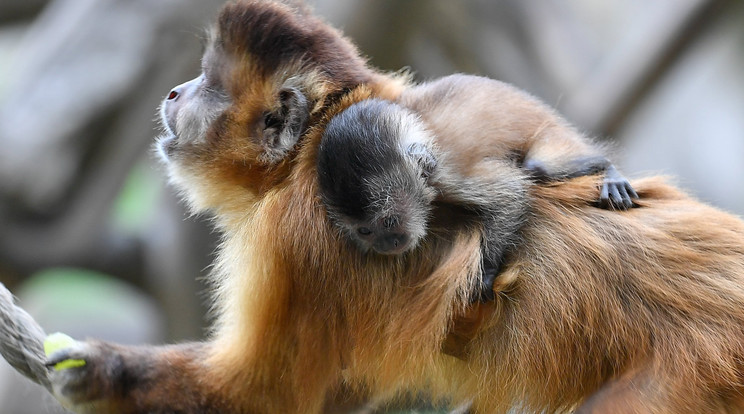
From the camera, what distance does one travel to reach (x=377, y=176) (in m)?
3.33

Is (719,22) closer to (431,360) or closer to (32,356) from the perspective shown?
(431,360)

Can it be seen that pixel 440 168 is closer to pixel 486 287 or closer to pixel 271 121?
pixel 486 287

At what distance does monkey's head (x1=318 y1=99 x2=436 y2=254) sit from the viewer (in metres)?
3.28

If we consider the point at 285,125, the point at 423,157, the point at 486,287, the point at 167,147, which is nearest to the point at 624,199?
the point at 486,287

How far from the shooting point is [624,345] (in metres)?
3.27

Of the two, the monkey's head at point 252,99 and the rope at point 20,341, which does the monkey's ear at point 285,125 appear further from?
the rope at point 20,341

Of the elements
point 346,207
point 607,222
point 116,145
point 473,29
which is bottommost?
point 607,222

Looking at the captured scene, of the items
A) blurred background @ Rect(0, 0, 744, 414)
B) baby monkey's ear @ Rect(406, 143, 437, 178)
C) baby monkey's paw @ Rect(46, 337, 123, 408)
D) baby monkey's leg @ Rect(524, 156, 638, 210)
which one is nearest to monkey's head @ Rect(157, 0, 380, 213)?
baby monkey's ear @ Rect(406, 143, 437, 178)

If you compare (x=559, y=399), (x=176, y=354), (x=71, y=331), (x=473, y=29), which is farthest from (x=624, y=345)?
(x=473, y=29)

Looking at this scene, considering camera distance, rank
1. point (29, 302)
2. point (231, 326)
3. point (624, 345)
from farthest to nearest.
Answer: point (29, 302)
point (231, 326)
point (624, 345)

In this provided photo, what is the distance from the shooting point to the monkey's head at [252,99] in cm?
377

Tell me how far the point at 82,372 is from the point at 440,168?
6.89ft

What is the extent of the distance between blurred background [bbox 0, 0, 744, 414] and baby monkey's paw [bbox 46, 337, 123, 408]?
2500mm

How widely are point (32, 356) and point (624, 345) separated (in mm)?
2646
